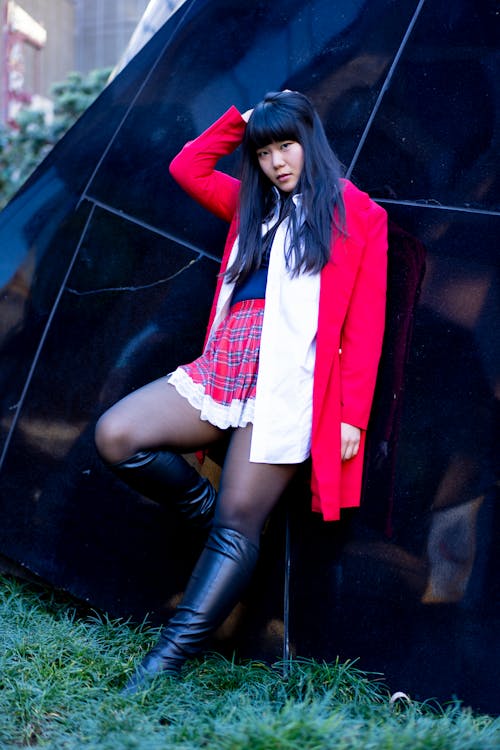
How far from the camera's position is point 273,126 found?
9.80 feet

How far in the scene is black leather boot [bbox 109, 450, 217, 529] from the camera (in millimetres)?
2984

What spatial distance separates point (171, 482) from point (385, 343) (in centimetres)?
94

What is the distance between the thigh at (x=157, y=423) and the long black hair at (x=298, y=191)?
499 mm

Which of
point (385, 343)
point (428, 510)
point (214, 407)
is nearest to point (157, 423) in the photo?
point (214, 407)

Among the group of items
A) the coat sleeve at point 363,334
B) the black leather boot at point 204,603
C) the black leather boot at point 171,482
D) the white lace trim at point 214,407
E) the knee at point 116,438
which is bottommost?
the black leather boot at point 204,603

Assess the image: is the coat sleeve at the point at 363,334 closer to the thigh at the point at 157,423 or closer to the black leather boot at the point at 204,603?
the thigh at the point at 157,423

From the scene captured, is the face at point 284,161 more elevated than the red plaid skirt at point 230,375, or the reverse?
the face at point 284,161

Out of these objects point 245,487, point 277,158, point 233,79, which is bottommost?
point 245,487

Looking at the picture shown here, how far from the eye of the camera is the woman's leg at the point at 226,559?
113 inches

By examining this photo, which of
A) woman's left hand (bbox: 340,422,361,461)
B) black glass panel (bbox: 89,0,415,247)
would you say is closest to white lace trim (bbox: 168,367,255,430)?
woman's left hand (bbox: 340,422,361,461)

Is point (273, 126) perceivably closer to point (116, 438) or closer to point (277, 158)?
point (277, 158)

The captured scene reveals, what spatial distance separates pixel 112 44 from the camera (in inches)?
828

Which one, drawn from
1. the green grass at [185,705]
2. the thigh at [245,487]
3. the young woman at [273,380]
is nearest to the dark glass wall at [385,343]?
the green grass at [185,705]

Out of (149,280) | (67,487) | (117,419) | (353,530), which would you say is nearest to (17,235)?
(149,280)
